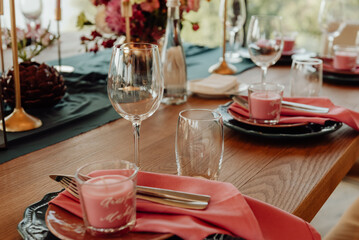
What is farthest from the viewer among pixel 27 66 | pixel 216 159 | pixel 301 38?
pixel 301 38

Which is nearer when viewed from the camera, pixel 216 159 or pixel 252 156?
pixel 216 159

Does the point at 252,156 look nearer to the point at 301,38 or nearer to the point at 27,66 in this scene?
the point at 27,66

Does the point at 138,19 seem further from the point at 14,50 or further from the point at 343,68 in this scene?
the point at 343,68

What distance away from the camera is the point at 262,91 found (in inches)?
42.1

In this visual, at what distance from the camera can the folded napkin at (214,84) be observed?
4.55 ft

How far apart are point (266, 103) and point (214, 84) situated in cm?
39

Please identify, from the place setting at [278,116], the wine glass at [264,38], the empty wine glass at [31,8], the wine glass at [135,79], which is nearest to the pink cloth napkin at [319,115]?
the place setting at [278,116]

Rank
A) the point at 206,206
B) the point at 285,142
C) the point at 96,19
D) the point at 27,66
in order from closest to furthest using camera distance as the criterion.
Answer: the point at 206,206 < the point at 285,142 < the point at 27,66 < the point at 96,19

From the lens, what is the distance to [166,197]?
0.66m

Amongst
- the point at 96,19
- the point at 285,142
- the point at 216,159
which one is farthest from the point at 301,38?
the point at 216,159

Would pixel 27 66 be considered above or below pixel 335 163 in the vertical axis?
above

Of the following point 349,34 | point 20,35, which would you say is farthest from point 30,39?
point 349,34

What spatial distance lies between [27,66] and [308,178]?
83cm

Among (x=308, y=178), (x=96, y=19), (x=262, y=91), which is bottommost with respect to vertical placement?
(x=308, y=178)
